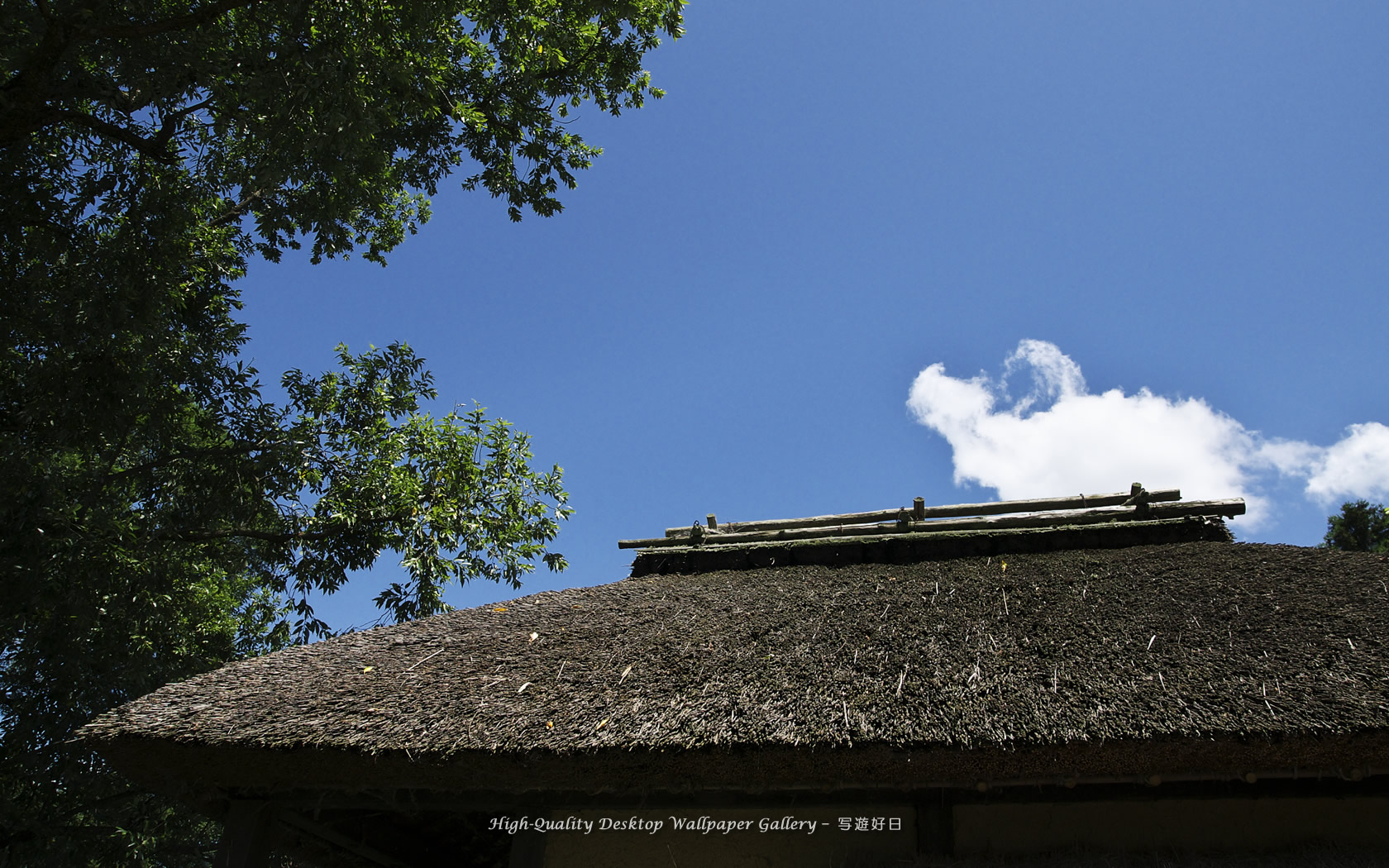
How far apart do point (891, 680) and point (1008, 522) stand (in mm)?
2596

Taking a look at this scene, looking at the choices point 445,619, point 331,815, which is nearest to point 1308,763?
point 445,619

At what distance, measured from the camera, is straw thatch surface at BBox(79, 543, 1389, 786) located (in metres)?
3.10

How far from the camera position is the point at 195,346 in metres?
8.97

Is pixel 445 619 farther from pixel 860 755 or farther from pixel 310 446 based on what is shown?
pixel 310 446

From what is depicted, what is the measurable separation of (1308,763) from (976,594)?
1.78m

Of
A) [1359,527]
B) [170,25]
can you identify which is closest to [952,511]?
[170,25]

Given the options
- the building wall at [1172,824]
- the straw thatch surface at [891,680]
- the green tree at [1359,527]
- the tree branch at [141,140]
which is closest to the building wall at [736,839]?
the building wall at [1172,824]

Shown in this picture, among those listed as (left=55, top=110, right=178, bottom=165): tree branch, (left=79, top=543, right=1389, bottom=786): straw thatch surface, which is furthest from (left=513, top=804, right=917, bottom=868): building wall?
(left=55, top=110, right=178, bottom=165): tree branch

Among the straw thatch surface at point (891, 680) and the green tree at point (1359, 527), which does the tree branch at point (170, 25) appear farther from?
the green tree at point (1359, 527)

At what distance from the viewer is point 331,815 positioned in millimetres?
5309

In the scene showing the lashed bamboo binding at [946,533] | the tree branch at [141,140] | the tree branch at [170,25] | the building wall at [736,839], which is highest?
the tree branch at [141,140]

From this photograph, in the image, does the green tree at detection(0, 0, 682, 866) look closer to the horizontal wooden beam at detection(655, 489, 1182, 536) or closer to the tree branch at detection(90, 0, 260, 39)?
the tree branch at detection(90, 0, 260, 39)

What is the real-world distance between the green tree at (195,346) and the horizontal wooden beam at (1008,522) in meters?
4.82

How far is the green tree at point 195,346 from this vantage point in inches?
253
